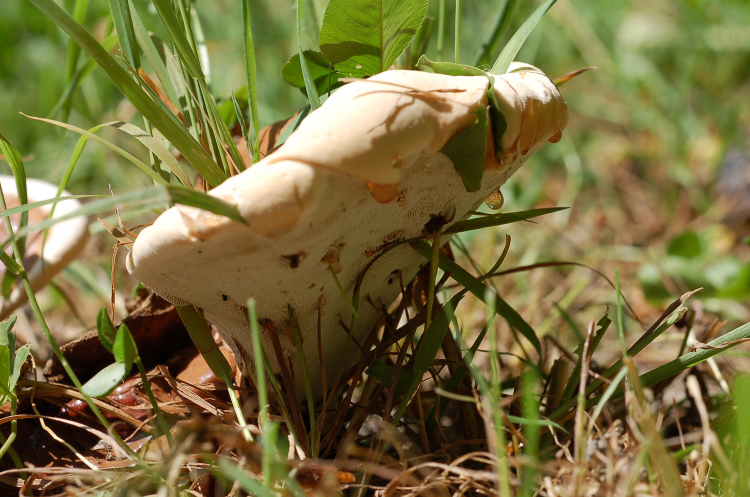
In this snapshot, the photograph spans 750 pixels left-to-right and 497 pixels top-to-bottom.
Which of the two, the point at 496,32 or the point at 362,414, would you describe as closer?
the point at 362,414

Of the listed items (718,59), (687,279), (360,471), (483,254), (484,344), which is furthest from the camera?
(718,59)

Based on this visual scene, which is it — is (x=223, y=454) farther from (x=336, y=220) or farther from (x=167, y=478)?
(x=336, y=220)

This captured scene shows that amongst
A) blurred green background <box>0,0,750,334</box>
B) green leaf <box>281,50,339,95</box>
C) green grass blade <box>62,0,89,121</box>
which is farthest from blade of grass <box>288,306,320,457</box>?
blurred green background <box>0,0,750,334</box>

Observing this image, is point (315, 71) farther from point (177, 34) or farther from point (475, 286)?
point (475, 286)

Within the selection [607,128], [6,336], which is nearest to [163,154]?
[6,336]

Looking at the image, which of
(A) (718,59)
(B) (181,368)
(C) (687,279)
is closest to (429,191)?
(B) (181,368)

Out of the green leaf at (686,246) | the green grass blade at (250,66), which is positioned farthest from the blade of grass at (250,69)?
the green leaf at (686,246)
